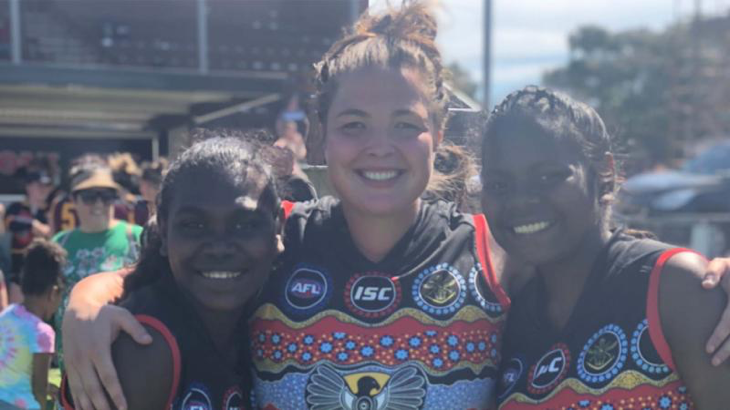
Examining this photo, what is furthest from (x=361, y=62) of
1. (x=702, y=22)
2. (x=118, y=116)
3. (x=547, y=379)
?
(x=702, y=22)

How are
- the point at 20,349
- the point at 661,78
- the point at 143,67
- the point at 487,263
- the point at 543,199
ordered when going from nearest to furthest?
the point at 543,199 → the point at 487,263 → the point at 20,349 → the point at 143,67 → the point at 661,78

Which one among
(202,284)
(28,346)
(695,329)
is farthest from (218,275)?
(28,346)

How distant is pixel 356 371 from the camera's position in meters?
2.14

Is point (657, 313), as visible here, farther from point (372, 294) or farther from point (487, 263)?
point (372, 294)

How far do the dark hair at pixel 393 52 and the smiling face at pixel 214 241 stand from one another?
0.40 m

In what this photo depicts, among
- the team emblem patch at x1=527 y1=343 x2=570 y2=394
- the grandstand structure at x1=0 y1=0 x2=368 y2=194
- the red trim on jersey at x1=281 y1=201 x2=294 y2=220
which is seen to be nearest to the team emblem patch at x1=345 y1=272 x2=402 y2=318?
the red trim on jersey at x1=281 y1=201 x2=294 y2=220

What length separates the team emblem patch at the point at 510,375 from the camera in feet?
7.04

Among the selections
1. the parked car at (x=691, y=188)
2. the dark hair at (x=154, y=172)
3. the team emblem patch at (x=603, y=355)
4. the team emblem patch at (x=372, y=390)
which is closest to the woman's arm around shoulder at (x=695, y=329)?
the team emblem patch at (x=603, y=355)

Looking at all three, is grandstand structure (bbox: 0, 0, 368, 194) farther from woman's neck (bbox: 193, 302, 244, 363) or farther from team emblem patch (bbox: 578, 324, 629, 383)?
team emblem patch (bbox: 578, 324, 629, 383)

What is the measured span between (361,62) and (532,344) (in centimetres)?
84

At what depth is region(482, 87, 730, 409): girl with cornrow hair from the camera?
6.27 ft

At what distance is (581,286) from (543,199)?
24 centimetres

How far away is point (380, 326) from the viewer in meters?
2.18

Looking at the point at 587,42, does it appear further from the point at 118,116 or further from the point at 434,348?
the point at 434,348
